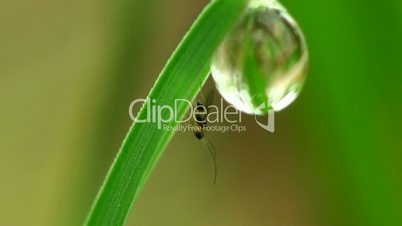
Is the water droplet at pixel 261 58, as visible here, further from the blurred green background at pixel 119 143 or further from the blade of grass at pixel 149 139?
the blurred green background at pixel 119 143

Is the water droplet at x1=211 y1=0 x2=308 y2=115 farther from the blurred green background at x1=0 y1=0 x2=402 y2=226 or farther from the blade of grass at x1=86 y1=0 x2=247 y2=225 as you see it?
the blurred green background at x1=0 y1=0 x2=402 y2=226

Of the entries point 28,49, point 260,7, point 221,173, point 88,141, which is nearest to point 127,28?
point 88,141

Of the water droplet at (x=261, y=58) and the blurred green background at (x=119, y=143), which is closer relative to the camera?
the water droplet at (x=261, y=58)

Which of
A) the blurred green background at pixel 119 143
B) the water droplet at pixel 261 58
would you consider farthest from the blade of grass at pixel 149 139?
the blurred green background at pixel 119 143

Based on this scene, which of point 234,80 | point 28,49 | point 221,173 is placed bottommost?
point 234,80

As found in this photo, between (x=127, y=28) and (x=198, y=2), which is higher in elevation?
(x=198, y=2)

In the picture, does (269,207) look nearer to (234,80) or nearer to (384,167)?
(384,167)

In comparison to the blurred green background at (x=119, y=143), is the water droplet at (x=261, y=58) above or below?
below

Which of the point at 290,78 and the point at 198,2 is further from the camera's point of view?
the point at 198,2

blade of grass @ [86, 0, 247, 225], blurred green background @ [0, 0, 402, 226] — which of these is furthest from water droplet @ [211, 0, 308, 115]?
blurred green background @ [0, 0, 402, 226]
